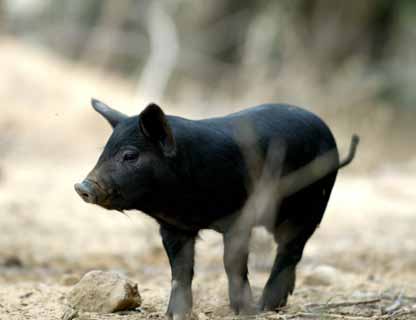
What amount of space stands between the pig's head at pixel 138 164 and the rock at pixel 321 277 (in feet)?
7.74

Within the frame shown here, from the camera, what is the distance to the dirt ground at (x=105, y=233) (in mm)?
5875

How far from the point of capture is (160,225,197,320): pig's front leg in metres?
5.29

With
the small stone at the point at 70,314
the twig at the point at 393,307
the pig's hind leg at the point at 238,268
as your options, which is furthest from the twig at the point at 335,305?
the small stone at the point at 70,314

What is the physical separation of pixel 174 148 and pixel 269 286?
136cm

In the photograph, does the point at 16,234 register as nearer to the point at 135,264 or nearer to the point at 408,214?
the point at 135,264

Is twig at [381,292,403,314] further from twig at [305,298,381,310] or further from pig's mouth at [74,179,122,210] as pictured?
pig's mouth at [74,179,122,210]

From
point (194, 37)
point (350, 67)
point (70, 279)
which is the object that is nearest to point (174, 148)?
point (70, 279)

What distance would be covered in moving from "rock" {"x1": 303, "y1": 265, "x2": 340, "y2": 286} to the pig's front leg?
1.94m

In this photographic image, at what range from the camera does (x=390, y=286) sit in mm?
6770

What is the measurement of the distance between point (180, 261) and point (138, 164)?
2.37 feet

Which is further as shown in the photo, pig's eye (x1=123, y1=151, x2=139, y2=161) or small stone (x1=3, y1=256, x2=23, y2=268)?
small stone (x1=3, y1=256, x2=23, y2=268)

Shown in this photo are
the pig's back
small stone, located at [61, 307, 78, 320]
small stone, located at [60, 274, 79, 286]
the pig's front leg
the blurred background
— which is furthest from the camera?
the blurred background

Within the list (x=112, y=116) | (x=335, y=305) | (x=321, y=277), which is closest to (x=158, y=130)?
(x=112, y=116)

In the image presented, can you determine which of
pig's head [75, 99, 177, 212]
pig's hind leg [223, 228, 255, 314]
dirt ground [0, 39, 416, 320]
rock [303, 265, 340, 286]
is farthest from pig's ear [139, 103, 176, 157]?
rock [303, 265, 340, 286]
